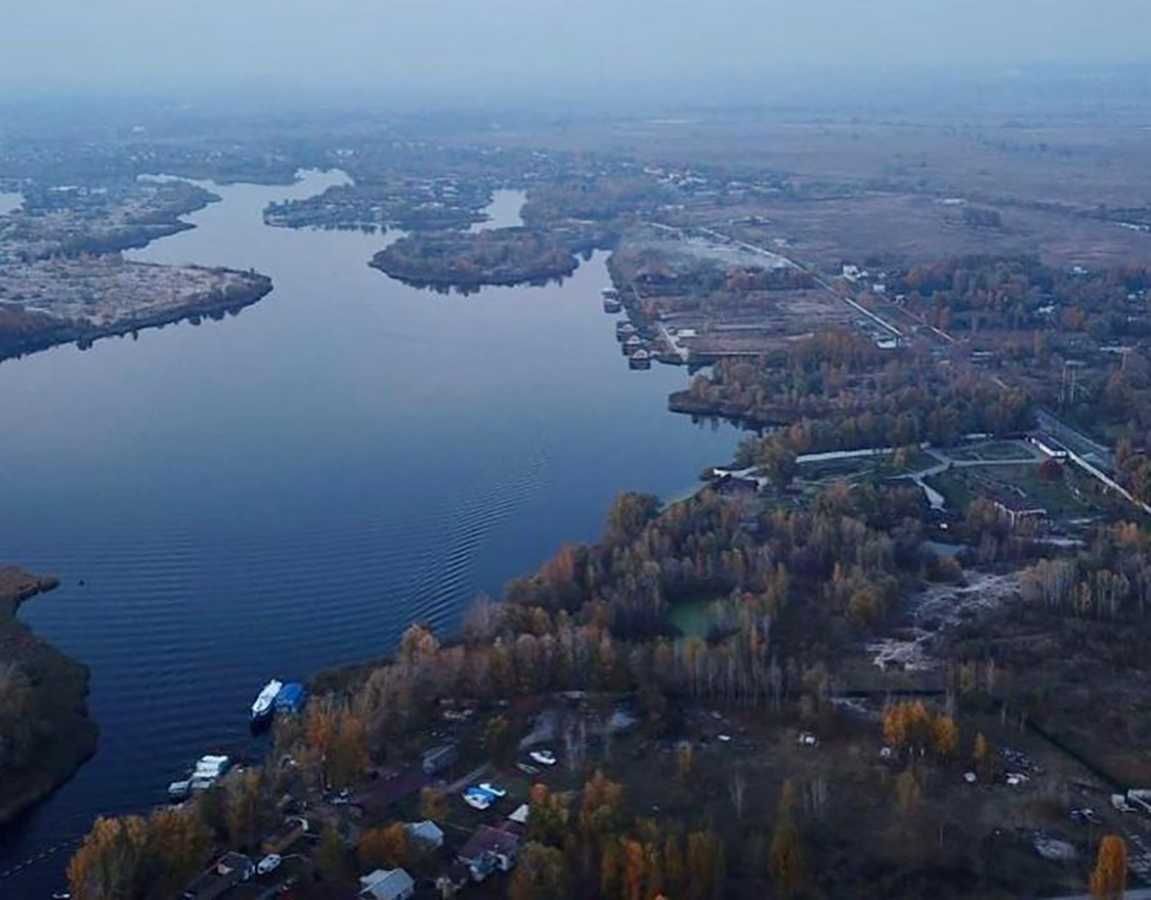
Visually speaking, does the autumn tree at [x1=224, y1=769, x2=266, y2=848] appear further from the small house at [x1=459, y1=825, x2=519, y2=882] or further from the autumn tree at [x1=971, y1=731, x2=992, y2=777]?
the autumn tree at [x1=971, y1=731, x2=992, y2=777]

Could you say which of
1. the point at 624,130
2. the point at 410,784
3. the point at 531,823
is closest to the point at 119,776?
the point at 410,784


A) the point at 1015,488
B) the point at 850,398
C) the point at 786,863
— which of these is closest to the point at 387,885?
the point at 786,863

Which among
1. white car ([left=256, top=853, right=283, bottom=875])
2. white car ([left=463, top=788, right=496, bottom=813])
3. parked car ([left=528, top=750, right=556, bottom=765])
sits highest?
white car ([left=256, top=853, right=283, bottom=875])

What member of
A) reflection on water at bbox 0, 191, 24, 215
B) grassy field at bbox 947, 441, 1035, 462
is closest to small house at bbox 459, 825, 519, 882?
grassy field at bbox 947, 441, 1035, 462

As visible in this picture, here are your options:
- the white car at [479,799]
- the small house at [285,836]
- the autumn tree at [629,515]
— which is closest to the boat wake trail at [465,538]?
the autumn tree at [629,515]

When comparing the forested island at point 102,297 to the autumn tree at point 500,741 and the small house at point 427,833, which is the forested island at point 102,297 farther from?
the small house at point 427,833

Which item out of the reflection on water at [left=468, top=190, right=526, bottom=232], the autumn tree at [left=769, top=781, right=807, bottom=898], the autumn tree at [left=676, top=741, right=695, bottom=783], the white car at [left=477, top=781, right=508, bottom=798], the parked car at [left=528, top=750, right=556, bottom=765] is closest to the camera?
the autumn tree at [left=769, top=781, right=807, bottom=898]
